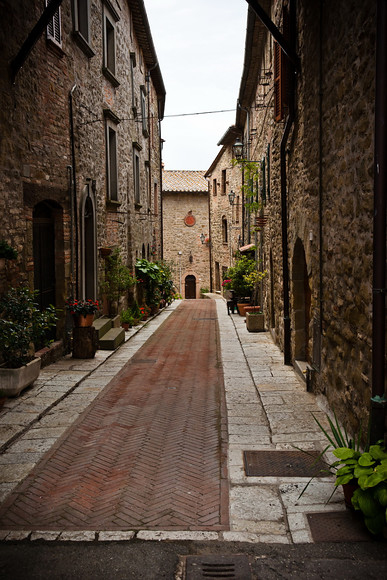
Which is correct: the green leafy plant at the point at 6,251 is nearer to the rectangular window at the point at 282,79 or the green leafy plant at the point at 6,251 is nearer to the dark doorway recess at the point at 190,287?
the rectangular window at the point at 282,79

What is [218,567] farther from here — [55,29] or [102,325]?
[55,29]

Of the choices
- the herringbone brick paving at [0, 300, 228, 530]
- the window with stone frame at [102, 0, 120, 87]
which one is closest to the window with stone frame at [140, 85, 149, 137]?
the window with stone frame at [102, 0, 120, 87]

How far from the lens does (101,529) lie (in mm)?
4117

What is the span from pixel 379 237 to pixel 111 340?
7554 mm

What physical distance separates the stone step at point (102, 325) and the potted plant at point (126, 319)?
0.97 m

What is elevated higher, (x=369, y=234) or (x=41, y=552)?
(x=369, y=234)

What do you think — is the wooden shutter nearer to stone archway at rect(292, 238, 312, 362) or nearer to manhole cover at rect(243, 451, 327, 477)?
stone archway at rect(292, 238, 312, 362)

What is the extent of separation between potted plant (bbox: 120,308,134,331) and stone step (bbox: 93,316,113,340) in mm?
972

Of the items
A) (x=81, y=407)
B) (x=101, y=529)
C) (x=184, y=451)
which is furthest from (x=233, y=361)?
(x=101, y=529)

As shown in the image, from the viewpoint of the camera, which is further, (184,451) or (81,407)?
(81,407)

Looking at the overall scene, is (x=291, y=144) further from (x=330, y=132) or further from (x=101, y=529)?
(x=101, y=529)

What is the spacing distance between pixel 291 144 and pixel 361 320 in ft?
15.3

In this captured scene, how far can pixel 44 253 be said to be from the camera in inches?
387

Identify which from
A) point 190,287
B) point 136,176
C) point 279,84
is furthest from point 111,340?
point 190,287
